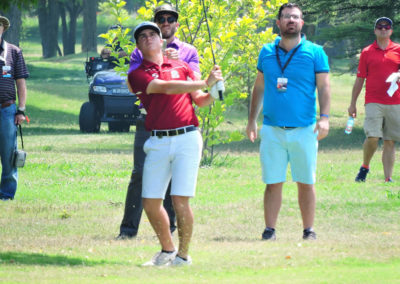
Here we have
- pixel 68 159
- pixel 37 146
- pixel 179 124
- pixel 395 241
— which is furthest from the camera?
pixel 37 146

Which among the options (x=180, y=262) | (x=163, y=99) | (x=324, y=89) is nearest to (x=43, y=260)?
(x=180, y=262)

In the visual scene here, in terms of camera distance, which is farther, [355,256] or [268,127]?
[268,127]

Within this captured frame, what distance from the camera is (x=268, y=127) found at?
27.0 ft

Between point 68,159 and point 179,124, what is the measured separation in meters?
9.71

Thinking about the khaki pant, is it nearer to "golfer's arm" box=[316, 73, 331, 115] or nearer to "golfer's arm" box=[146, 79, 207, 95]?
"golfer's arm" box=[316, 73, 331, 115]

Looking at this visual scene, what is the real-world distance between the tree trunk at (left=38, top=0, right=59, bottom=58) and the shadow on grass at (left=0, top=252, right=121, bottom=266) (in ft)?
160

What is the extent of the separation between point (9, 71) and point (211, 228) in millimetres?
3338

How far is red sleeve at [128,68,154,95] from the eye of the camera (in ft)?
23.0

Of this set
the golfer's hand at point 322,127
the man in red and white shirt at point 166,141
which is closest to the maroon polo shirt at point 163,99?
the man in red and white shirt at point 166,141

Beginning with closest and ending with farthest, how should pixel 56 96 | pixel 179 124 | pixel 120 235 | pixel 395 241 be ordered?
pixel 179 124 < pixel 395 241 < pixel 120 235 < pixel 56 96

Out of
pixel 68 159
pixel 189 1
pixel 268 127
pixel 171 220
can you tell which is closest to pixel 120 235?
pixel 171 220

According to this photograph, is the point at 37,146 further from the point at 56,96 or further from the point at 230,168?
the point at 56,96

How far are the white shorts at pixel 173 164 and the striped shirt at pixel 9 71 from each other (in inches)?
169

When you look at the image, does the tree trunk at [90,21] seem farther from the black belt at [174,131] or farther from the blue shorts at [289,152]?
the black belt at [174,131]
